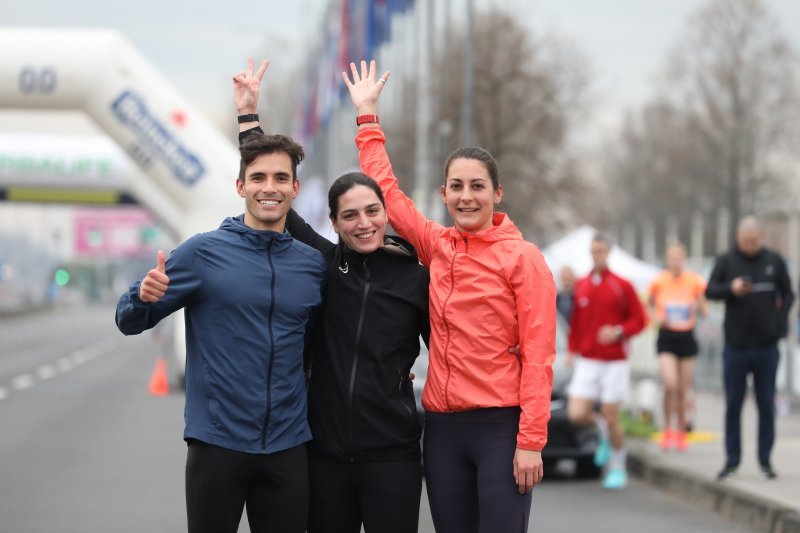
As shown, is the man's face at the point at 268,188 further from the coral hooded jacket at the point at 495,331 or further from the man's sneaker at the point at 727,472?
the man's sneaker at the point at 727,472

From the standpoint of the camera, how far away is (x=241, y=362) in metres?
4.48

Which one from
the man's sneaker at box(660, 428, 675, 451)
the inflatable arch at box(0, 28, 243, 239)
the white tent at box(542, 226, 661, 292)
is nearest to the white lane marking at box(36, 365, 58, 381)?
the inflatable arch at box(0, 28, 243, 239)

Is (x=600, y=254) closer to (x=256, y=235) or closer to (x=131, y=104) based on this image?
(x=256, y=235)

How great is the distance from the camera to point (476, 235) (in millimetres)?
4797

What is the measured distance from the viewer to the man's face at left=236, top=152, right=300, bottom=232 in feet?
15.2

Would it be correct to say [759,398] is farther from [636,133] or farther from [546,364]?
[636,133]

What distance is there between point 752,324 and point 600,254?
1.43 meters

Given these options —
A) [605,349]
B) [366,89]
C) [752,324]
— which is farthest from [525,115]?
[366,89]

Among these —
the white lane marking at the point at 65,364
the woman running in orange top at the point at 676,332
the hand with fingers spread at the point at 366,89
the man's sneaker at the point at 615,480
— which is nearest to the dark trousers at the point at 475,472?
the hand with fingers spread at the point at 366,89

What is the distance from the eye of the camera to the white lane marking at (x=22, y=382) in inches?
915

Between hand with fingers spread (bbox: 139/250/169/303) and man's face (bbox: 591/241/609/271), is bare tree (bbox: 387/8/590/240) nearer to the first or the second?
man's face (bbox: 591/241/609/271)

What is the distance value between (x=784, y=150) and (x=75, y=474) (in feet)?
159

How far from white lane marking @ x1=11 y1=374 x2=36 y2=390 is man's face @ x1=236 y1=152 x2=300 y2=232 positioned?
1899 cm

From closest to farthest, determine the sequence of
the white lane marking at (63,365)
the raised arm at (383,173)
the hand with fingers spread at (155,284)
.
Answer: the hand with fingers spread at (155,284)
the raised arm at (383,173)
the white lane marking at (63,365)
